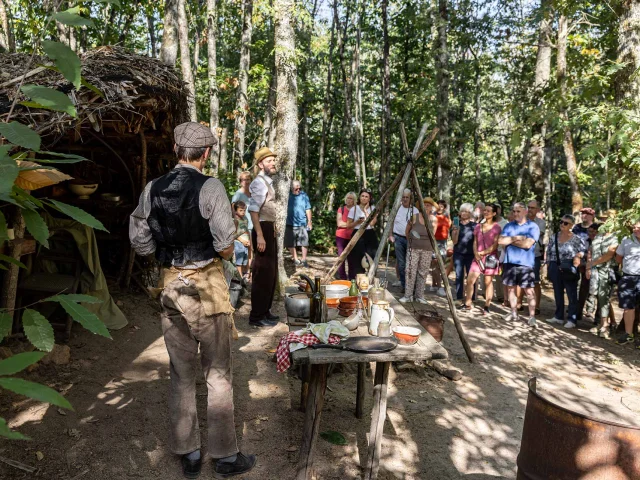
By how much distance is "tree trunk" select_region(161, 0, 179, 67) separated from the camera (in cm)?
749

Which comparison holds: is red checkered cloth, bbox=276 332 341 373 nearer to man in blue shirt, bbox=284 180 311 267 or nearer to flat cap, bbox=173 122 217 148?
flat cap, bbox=173 122 217 148

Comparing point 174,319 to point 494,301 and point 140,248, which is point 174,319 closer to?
point 140,248

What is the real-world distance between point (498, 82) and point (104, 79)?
22.3 meters

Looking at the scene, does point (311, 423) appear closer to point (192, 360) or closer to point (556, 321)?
point (192, 360)

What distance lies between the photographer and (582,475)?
2295mm

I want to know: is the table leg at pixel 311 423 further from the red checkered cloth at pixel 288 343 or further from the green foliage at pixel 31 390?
the green foliage at pixel 31 390

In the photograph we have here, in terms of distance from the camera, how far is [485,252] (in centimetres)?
813

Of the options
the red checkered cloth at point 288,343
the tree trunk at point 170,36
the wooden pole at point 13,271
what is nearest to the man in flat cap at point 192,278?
the red checkered cloth at point 288,343

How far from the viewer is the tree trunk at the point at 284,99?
7.76 meters

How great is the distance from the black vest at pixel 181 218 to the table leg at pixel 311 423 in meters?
1.04

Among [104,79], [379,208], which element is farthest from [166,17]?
[379,208]

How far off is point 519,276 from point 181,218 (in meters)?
6.21

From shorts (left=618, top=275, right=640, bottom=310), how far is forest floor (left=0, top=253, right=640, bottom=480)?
640 mm

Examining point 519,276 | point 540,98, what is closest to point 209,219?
point 519,276
